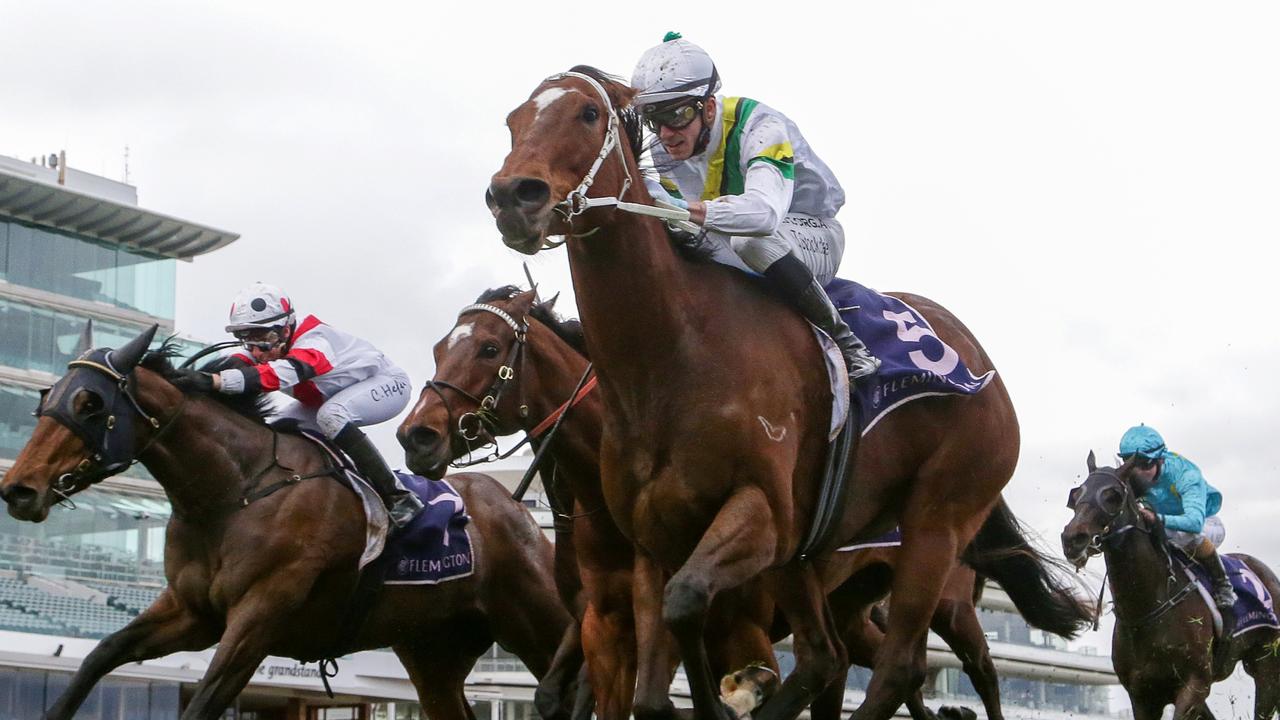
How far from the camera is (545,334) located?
9234mm

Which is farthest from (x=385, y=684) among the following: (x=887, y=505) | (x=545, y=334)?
(x=887, y=505)

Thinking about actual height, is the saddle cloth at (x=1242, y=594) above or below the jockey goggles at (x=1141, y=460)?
below

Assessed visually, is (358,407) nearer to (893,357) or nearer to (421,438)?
(421,438)

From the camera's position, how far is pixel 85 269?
1221 inches

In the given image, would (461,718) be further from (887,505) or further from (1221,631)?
(1221,631)

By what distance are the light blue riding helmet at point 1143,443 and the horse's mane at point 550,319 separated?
5.12 m

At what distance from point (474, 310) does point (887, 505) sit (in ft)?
9.79

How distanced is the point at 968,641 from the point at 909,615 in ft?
14.8

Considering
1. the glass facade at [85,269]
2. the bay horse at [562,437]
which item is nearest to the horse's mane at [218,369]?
the bay horse at [562,437]

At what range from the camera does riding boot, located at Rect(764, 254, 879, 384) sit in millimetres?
6629

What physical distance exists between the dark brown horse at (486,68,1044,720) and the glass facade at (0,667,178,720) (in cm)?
1670

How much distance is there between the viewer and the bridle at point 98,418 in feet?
29.1

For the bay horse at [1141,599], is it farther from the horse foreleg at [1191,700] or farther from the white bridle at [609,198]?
the white bridle at [609,198]

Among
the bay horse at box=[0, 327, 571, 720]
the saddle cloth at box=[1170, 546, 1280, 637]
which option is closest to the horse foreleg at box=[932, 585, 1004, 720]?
the saddle cloth at box=[1170, 546, 1280, 637]
